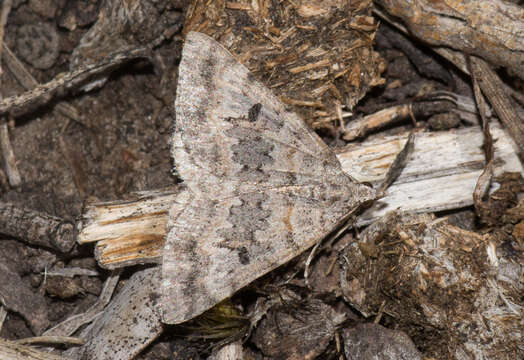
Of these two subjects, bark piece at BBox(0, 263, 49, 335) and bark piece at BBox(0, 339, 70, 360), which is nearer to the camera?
bark piece at BBox(0, 339, 70, 360)

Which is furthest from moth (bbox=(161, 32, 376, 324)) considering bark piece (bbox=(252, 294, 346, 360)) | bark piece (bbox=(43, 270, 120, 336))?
bark piece (bbox=(43, 270, 120, 336))

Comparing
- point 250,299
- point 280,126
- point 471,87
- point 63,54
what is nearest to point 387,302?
point 250,299

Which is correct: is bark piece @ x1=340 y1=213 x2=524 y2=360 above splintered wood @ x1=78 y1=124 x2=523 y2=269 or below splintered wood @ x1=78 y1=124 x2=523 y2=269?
below

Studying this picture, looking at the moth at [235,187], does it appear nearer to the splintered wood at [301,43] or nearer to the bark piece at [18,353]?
the splintered wood at [301,43]

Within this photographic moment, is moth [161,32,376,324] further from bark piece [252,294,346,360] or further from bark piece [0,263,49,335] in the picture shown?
bark piece [0,263,49,335]

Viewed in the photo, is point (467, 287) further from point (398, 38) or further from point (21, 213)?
point (21, 213)

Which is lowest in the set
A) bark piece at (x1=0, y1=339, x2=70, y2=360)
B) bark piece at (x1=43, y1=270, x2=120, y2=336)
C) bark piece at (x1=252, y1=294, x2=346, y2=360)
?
bark piece at (x1=252, y1=294, x2=346, y2=360)

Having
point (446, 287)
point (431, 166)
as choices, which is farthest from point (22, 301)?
point (431, 166)

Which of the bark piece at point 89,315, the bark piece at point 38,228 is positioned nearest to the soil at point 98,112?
the bark piece at point 38,228
